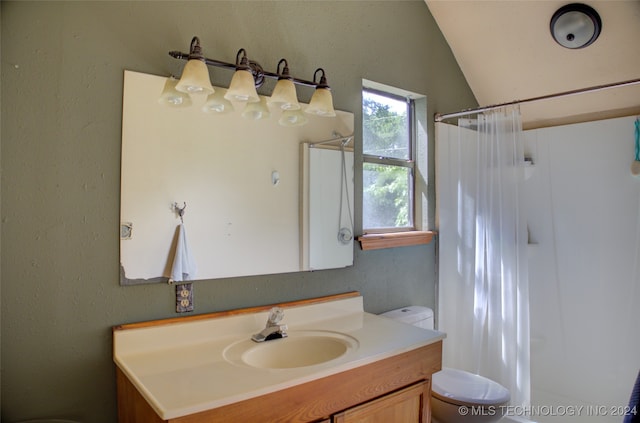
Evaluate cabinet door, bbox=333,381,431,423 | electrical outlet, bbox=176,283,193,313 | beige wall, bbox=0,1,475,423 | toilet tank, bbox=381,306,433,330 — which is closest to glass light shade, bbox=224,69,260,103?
beige wall, bbox=0,1,475,423

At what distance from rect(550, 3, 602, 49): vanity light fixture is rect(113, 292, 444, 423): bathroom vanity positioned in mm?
1765

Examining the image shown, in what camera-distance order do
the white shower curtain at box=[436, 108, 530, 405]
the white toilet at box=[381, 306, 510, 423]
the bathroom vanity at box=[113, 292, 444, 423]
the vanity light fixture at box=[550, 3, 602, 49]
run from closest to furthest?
the bathroom vanity at box=[113, 292, 444, 423]
the white toilet at box=[381, 306, 510, 423]
the vanity light fixture at box=[550, 3, 602, 49]
the white shower curtain at box=[436, 108, 530, 405]

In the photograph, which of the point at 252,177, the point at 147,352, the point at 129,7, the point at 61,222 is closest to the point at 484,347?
the point at 252,177

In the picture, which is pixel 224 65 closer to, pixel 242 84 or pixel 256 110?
pixel 242 84

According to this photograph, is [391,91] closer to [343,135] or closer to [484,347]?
[343,135]

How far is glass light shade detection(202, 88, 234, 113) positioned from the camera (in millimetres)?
1532

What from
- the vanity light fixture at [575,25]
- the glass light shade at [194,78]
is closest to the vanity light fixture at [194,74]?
the glass light shade at [194,78]

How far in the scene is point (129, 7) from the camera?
1.39 m

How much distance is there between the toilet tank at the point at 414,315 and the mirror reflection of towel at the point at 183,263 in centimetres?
107

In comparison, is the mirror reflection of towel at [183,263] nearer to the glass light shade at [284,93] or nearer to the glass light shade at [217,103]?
the glass light shade at [217,103]

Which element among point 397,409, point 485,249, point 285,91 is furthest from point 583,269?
point 285,91

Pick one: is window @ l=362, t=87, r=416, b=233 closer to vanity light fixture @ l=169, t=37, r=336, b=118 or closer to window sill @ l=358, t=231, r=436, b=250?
window sill @ l=358, t=231, r=436, b=250

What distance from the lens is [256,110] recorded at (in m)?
1.65

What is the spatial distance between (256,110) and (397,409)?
127 cm
